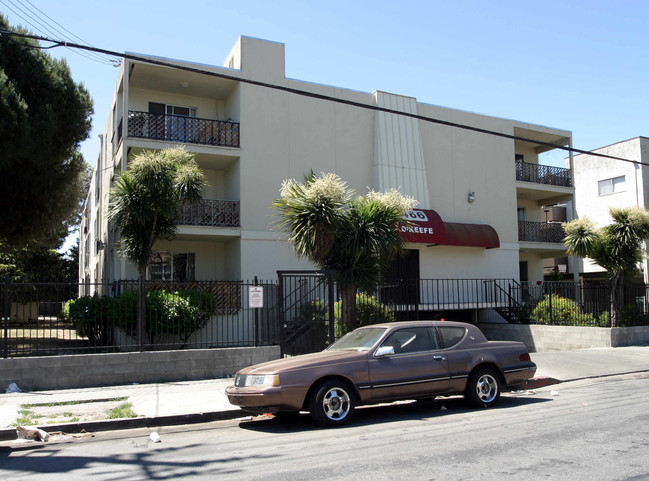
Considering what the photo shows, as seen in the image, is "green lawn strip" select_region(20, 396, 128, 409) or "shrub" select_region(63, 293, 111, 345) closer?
"green lawn strip" select_region(20, 396, 128, 409)

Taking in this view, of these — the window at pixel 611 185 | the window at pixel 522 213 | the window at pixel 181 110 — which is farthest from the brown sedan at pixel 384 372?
the window at pixel 611 185

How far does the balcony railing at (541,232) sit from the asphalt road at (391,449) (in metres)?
17.5

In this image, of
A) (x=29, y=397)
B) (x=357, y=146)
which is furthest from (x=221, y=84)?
(x=29, y=397)

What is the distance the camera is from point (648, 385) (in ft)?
36.7

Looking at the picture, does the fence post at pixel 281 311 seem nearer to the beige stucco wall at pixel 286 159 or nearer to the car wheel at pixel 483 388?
the car wheel at pixel 483 388

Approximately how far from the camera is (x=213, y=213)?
1962cm

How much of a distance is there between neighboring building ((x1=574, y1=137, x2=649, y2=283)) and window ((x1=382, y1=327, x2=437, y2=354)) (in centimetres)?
2358

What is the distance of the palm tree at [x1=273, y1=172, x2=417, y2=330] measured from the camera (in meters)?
13.4

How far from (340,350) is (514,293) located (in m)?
16.2

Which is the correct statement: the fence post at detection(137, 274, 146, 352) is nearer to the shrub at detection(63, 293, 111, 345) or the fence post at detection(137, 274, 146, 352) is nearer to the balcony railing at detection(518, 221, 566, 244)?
the shrub at detection(63, 293, 111, 345)

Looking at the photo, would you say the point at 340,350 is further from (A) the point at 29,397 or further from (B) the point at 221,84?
(B) the point at 221,84

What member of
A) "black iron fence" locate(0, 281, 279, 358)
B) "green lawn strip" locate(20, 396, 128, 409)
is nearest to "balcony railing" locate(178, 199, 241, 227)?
"black iron fence" locate(0, 281, 279, 358)

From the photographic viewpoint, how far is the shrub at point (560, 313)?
1878cm

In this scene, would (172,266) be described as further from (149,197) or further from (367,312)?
A: (367,312)
